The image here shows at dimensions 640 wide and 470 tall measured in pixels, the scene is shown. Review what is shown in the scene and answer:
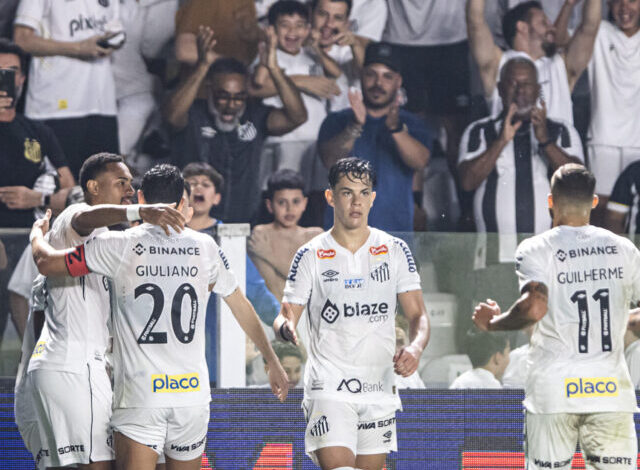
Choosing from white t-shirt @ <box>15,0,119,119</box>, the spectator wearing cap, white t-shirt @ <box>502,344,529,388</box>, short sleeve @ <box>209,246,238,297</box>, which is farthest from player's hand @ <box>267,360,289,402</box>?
white t-shirt @ <box>15,0,119,119</box>

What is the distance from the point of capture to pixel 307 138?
962 cm

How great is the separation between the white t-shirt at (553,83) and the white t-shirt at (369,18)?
135cm

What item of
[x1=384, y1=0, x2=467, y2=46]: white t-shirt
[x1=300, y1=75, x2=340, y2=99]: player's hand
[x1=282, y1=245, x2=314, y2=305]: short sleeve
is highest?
[x1=384, y1=0, x2=467, y2=46]: white t-shirt

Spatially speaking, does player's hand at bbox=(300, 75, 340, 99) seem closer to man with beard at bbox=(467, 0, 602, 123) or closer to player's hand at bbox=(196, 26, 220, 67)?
player's hand at bbox=(196, 26, 220, 67)

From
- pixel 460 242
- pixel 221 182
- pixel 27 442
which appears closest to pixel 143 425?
pixel 27 442

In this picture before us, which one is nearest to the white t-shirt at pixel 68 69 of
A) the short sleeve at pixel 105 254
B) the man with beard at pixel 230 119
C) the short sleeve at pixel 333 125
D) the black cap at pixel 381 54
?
the man with beard at pixel 230 119

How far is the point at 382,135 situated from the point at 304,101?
893 mm

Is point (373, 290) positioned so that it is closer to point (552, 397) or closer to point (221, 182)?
point (552, 397)

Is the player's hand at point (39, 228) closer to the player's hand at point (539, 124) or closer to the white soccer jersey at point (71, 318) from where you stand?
the white soccer jersey at point (71, 318)

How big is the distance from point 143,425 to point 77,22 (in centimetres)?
619

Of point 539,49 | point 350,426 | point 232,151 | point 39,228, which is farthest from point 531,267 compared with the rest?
point 539,49

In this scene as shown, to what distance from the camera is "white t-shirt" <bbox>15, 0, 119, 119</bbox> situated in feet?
31.3

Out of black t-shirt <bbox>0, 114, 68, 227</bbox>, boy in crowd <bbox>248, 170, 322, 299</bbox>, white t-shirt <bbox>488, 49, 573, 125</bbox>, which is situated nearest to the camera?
boy in crowd <bbox>248, 170, 322, 299</bbox>

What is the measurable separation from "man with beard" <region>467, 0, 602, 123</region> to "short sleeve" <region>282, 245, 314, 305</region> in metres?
4.89
